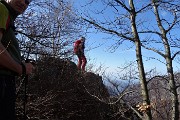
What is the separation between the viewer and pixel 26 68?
225cm

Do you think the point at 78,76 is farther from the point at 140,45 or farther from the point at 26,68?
the point at 26,68

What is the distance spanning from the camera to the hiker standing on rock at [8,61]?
2064 mm

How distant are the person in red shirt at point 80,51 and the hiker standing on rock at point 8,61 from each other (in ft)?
38.9

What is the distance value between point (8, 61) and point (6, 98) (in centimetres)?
31

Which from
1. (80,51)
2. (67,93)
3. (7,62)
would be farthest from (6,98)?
(80,51)

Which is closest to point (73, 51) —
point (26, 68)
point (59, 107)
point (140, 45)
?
point (59, 107)

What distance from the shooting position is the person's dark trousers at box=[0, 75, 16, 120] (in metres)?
2.14

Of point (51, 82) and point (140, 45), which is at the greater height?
point (140, 45)

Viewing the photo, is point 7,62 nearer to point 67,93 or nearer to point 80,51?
point 67,93

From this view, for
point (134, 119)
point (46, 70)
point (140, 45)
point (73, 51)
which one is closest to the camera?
point (140, 45)

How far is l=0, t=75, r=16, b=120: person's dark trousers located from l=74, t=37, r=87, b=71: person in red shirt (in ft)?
39.0

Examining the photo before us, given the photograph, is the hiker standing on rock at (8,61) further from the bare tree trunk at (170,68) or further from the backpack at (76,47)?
the backpack at (76,47)

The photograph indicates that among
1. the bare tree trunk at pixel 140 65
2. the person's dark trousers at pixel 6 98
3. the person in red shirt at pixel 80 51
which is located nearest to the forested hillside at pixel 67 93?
the person in red shirt at pixel 80 51

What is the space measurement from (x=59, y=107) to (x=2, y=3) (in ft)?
31.9
